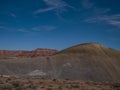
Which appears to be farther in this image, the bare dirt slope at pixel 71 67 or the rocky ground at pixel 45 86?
the bare dirt slope at pixel 71 67

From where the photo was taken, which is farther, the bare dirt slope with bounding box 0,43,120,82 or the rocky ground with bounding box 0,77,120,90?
the bare dirt slope with bounding box 0,43,120,82

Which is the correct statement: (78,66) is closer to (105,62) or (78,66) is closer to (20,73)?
(105,62)

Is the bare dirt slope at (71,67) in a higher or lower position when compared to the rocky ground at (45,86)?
higher

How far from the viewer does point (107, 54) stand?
90.3m

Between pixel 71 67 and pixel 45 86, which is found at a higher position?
pixel 71 67

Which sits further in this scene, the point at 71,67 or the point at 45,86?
the point at 71,67

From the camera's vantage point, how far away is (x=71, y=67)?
7619 cm

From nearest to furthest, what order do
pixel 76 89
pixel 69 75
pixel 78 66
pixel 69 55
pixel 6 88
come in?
pixel 6 88
pixel 76 89
pixel 69 75
pixel 78 66
pixel 69 55

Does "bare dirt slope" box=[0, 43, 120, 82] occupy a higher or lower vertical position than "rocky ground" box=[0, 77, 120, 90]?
higher

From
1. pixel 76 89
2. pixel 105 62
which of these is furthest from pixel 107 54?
pixel 76 89

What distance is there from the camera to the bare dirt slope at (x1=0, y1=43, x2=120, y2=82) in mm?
72125

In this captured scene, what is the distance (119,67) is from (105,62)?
4.45 metres

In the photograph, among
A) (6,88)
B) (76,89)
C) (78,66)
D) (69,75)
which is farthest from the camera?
(78,66)

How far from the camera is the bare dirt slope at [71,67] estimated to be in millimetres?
72125
